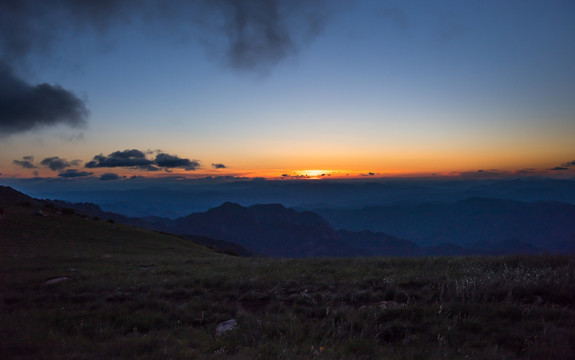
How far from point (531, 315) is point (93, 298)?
13808 millimetres

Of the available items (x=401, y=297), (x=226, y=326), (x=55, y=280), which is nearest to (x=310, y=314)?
(x=226, y=326)

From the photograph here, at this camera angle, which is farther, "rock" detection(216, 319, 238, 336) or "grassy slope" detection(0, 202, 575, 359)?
"rock" detection(216, 319, 238, 336)

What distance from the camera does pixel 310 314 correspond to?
300 inches

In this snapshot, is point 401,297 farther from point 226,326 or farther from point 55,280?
point 55,280

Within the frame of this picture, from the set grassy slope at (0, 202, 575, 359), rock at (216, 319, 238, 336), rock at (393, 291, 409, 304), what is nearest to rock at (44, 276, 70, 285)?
grassy slope at (0, 202, 575, 359)

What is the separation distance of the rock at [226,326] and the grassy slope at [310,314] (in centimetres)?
21

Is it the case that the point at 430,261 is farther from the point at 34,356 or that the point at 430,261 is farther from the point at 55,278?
the point at 55,278

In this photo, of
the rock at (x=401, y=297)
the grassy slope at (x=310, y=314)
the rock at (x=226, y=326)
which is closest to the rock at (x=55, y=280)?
the grassy slope at (x=310, y=314)

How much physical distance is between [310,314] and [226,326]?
2.29 m

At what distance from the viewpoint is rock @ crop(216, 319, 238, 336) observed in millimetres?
6830

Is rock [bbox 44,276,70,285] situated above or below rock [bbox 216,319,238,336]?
below

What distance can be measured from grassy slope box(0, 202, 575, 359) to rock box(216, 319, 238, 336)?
0.21m

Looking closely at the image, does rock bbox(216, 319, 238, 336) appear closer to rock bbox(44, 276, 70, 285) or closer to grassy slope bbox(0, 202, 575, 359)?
grassy slope bbox(0, 202, 575, 359)

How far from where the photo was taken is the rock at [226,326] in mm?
6830
